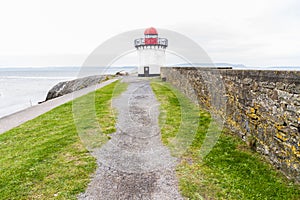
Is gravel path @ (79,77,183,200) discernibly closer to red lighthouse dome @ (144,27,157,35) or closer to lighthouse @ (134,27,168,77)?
lighthouse @ (134,27,168,77)

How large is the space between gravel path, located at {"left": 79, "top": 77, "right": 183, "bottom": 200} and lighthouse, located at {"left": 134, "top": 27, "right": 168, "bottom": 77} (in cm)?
2596

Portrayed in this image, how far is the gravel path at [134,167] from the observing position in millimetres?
3930

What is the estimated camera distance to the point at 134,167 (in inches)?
191

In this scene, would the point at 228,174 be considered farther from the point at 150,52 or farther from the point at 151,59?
the point at 150,52

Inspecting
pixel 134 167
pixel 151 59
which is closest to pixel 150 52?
A: pixel 151 59

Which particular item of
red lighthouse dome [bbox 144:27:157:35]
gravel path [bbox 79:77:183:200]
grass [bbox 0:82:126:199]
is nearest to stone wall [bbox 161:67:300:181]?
gravel path [bbox 79:77:183:200]

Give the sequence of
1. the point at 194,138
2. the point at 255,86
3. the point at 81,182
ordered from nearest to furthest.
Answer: the point at 81,182 → the point at 255,86 → the point at 194,138

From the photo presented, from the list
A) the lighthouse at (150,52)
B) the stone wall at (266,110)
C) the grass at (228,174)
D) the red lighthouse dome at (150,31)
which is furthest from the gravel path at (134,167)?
the red lighthouse dome at (150,31)

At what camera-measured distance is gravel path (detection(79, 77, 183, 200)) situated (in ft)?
12.9

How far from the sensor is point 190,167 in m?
4.84

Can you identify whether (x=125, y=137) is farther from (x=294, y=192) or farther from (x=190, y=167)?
(x=294, y=192)

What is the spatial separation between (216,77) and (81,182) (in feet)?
18.0

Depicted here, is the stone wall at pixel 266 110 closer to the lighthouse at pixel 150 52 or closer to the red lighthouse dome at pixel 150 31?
the lighthouse at pixel 150 52

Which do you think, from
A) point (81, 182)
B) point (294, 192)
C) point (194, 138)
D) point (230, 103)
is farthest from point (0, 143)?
point (294, 192)
